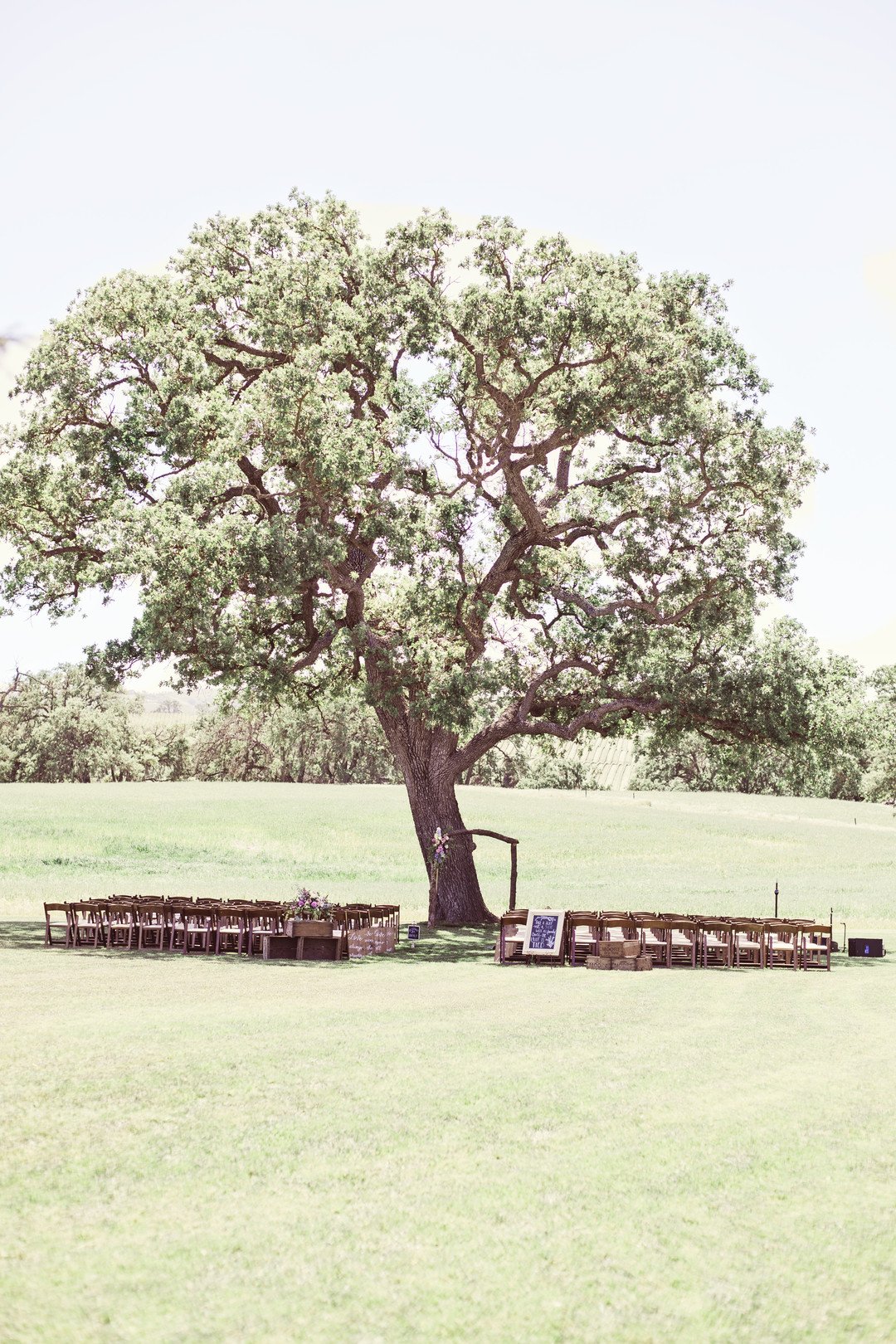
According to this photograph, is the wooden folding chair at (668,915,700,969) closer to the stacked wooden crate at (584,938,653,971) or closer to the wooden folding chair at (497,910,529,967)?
the stacked wooden crate at (584,938,653,971)

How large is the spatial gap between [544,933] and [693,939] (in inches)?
131

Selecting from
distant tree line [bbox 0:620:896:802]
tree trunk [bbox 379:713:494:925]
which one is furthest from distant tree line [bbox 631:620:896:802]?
distant tree line [bbox 0:620:896:802]

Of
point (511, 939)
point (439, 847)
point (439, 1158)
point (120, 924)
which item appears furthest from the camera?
point (439, 847)

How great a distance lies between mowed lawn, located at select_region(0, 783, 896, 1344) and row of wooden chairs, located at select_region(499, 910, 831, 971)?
349 centimetres

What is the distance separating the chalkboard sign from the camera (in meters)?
24.0

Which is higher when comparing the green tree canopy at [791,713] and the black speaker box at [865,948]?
the green tree canopy at [791,713]

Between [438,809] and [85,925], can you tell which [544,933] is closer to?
[438,809]

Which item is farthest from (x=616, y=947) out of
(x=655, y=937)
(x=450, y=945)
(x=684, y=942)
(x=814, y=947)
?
(x=450, y=945)

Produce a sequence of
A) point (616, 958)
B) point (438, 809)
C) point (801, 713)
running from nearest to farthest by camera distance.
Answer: point (616, 958), point (801, 713), point (438, 809)

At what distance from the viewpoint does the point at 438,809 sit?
33.3m

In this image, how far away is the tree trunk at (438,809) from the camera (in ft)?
109

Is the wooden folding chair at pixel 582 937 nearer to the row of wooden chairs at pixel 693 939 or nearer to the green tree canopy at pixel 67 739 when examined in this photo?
the row of wooden chairs at pixel 693 939

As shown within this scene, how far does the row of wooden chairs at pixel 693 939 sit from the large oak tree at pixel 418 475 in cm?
631

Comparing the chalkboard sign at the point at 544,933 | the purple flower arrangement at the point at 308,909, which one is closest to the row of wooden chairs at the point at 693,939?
the chalkboard sign at the point at 544,933
